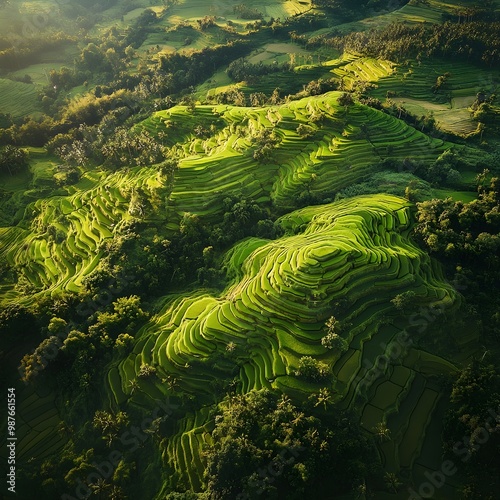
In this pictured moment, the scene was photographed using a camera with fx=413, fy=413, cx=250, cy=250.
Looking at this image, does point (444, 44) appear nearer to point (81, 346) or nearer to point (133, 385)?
point (133, 385)

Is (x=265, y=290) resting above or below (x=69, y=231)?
above

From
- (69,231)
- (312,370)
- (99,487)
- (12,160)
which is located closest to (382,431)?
(312,370)

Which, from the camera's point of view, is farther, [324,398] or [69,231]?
[69,231]

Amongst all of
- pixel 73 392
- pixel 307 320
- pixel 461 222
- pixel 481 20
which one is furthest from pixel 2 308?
pixel 481 20

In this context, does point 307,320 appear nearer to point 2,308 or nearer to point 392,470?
point 392,470

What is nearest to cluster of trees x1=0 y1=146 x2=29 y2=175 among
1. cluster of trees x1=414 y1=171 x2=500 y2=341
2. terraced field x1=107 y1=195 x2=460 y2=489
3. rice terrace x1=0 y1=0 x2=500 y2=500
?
rice terrace x1=0 y1=0 x2=500 y2=500

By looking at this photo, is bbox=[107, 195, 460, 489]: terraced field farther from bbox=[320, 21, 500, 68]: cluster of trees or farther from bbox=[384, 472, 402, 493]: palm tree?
bbox=[320, 21, 500, 68]: cluster of trees

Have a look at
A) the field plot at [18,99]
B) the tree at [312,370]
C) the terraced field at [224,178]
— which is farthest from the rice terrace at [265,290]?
the field plot at [18,99]
